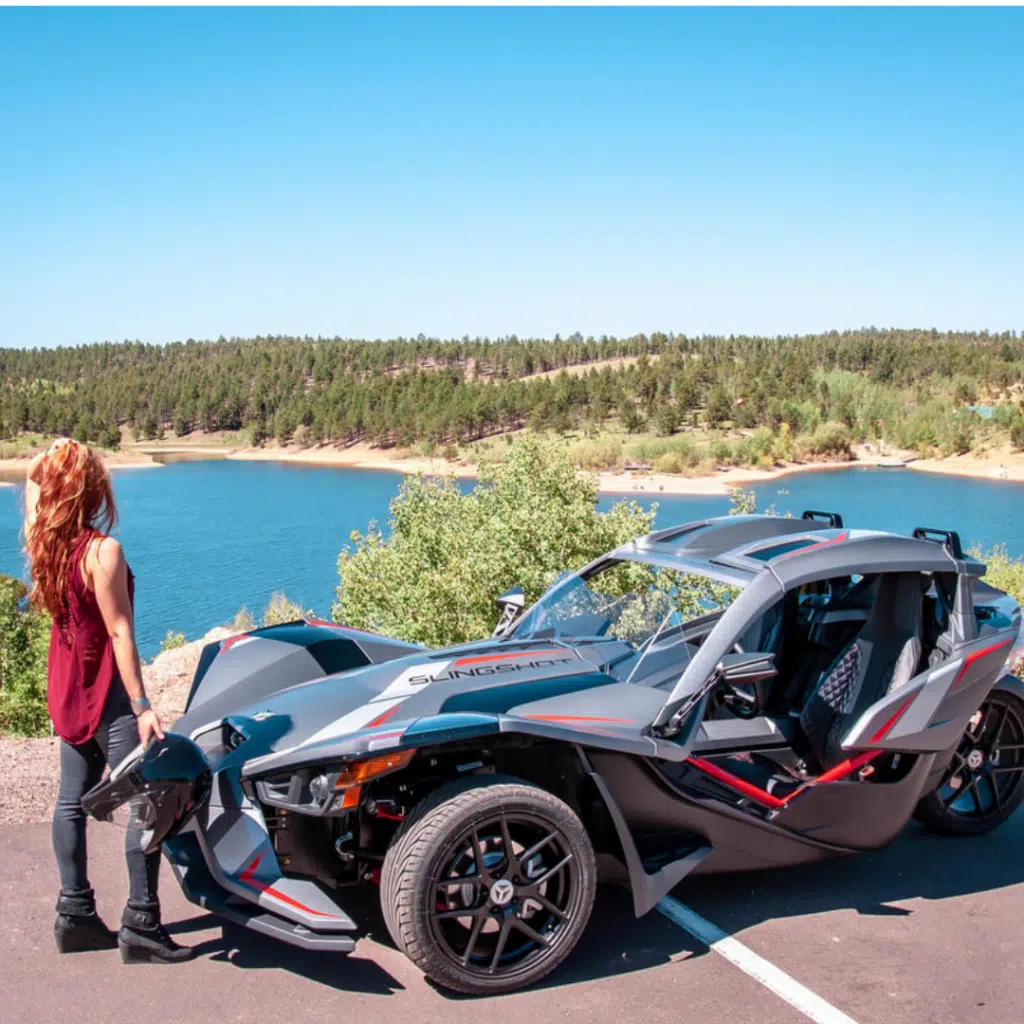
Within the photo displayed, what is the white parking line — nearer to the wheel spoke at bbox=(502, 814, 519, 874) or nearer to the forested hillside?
the wheel spoke at bbox=(502, 814, 519, 874)

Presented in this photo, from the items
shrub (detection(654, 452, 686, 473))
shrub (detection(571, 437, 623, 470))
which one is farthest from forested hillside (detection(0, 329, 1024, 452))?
shrub (detection(654, 452, 686, 473))

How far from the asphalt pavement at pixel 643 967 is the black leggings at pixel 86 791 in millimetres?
289

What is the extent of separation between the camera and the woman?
149 inches

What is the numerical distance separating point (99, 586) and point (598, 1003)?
231 centimetres

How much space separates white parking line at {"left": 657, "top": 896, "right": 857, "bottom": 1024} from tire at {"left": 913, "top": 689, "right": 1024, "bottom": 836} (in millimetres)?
1654

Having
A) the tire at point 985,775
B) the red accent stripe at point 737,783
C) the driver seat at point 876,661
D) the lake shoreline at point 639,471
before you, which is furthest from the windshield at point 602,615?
the lake shoreline at point 639,471

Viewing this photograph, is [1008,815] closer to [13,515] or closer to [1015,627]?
[1015,627]

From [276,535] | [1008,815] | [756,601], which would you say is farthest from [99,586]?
[276,535]

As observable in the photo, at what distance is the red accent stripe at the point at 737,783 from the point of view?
4391mm

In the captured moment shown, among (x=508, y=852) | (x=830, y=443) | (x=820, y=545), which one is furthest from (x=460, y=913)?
(x=830, y=443)

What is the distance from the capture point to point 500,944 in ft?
12.3

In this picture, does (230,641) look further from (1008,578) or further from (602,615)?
(1008,578)

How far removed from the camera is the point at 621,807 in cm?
414

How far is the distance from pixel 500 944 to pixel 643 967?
1.93ft
